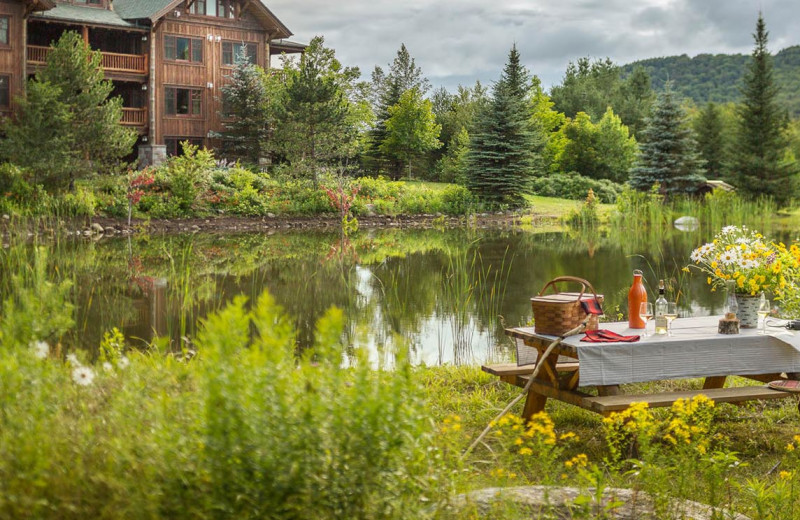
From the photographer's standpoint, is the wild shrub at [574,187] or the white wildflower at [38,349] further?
the wild shrub at [574,187]

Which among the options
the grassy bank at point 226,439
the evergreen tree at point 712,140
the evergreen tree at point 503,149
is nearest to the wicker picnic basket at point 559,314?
the grassy bank at point 226,439

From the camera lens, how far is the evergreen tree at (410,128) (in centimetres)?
3741

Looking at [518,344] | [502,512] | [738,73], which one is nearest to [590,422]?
[518,344]

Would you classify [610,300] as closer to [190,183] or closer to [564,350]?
[564,350]

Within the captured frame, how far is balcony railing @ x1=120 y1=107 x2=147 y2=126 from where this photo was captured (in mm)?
31281

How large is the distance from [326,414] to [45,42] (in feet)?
104

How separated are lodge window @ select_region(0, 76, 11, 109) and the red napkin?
88.7 feet

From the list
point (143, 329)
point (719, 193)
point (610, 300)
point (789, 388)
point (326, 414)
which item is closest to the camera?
point (326, 414)

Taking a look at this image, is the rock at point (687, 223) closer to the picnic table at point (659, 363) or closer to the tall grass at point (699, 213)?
the tall grass at point (699, 213)

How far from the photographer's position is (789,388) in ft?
18.1

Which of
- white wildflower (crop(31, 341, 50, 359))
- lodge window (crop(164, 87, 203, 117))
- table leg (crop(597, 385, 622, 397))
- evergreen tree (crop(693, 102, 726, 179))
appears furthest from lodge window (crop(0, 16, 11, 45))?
white wildflower (crop(31, 341, 50, 359))

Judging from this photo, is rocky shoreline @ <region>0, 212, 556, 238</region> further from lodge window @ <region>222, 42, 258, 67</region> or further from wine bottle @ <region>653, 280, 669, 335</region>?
wine bottle @ <region>653, 280, 669, 335</region>

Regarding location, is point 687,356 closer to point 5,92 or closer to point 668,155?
point 5,92

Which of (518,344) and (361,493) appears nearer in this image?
(361,493)
